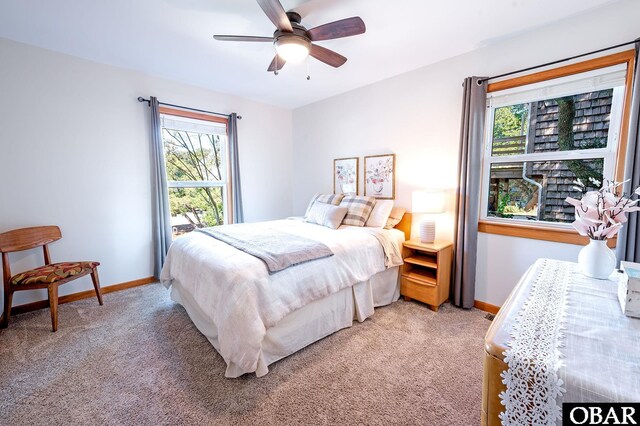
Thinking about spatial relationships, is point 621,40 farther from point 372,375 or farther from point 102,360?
point 102,360

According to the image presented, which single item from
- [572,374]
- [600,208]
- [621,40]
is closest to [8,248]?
[572,374]

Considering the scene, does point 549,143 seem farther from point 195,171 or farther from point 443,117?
point 195,171

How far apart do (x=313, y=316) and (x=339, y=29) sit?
2136mm

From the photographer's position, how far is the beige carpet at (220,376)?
147 cm

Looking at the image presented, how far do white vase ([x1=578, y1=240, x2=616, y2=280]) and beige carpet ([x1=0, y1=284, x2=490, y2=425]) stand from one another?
0.96 m

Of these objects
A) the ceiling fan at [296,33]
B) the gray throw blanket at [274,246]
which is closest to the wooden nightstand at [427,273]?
the gray throw blanket at [274,246]

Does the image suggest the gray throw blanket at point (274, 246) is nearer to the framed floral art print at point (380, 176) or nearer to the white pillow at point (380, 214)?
the white pillow at point (380, 214)

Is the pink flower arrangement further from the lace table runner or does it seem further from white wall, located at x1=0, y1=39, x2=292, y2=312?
white wall, located at x1=0, y1=39, x2=292, y2=312

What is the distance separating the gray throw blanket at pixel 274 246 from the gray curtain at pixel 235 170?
1.19 m

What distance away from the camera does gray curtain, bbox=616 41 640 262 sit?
1750 mm

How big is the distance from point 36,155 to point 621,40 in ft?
16.9

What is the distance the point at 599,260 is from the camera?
50.2 inches

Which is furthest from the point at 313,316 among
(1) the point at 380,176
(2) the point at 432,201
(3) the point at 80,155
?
(3) the point at 80,155

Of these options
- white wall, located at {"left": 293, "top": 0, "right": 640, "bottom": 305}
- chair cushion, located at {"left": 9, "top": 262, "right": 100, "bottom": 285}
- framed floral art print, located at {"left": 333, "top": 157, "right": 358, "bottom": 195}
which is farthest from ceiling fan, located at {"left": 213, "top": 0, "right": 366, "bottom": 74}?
chair cushion, located at {"left": 9, "top": 262, "right": 100, "bottom": 285}
